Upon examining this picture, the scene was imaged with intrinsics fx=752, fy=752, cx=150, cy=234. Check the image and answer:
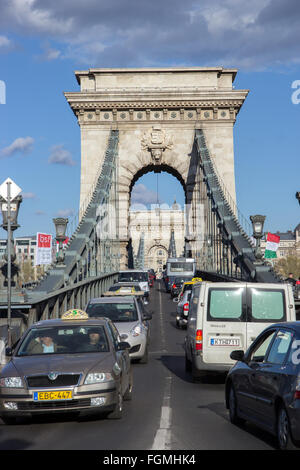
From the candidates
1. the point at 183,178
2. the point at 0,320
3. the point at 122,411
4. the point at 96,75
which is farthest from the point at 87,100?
the point at 122,411

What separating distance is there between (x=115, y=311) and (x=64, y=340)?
7.21 metres

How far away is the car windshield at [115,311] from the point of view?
17734 mm

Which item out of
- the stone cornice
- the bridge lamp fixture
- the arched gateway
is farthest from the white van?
the stone cornice

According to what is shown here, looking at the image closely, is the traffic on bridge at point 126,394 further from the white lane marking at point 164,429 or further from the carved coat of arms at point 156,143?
the carved coat of arms at point 156,143

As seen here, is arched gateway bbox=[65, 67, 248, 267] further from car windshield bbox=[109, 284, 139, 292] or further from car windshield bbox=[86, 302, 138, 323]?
car windshield bbox=[86, 302, 138, 323]

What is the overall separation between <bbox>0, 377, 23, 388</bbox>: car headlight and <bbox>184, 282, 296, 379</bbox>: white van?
4.82 metres

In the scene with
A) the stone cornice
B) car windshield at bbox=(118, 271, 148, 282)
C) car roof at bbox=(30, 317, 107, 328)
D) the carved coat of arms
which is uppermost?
the stone cornice

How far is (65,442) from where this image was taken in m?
8.27

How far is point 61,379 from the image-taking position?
30.9ft

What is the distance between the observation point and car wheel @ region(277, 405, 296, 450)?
7.13m

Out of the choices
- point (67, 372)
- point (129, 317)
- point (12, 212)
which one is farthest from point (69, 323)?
point (12, 212)
